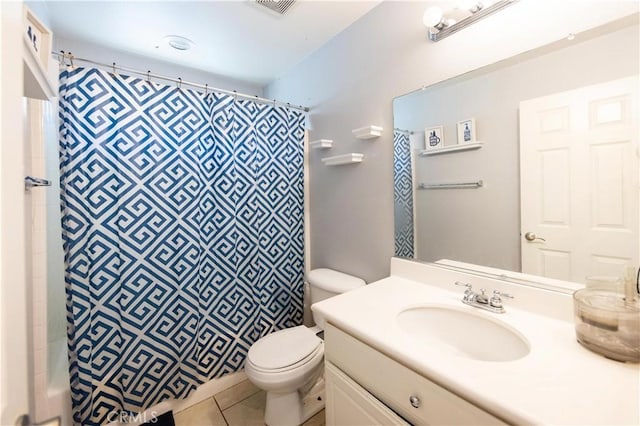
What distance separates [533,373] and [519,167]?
75cm

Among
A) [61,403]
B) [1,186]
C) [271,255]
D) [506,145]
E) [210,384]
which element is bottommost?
[210,384]

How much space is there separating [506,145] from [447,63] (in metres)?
0.47

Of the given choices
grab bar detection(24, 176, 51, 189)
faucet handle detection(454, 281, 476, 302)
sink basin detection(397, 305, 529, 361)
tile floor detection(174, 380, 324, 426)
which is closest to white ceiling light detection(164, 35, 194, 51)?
grab bar detection(24, 176, 51, 189)

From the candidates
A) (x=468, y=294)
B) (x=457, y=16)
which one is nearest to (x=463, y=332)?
(x=468, y=294)

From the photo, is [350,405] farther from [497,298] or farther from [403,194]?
[403,194]

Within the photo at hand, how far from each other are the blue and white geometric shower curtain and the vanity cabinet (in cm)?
93

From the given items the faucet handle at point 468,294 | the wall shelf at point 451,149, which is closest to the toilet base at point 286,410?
the faucet handle at point 468,294

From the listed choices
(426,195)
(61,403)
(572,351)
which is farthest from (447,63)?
(61,403)

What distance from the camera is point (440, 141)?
4.28ft

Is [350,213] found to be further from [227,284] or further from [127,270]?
[127,270]

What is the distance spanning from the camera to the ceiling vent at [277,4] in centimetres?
148

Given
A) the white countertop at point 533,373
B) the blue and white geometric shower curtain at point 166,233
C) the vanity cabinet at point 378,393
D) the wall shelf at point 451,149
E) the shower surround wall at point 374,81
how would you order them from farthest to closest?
the blue and white geometric shower curtain at point 166,233
the wall shelf at point 451,149
the shower surround wall at point 374,81
the vanity cabinet at point 378,393
the white countertop at point 533,373

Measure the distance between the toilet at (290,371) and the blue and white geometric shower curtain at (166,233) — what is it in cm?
43

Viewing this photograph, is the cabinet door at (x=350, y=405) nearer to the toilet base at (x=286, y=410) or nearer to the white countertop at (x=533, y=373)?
the white countertop at (x=533, y=373)
